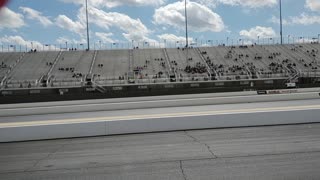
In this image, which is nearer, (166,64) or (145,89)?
(145,89)

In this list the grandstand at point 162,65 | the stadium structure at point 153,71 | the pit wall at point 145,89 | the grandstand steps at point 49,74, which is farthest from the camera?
the grandstand at point 162,65

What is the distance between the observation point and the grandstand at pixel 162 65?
5584cm

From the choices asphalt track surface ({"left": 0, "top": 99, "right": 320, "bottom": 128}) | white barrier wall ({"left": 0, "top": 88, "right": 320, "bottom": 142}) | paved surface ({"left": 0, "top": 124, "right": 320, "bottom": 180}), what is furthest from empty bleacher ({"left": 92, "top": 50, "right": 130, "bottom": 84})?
paved surface ({"left": 0, "top": 124, "right": 320, "bottom": 180})

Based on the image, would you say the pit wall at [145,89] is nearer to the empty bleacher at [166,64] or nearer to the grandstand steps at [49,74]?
the empty bleacher at [166,64]

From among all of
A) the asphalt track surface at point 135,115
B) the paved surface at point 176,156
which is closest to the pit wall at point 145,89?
the asphalt track surface at point 135,115

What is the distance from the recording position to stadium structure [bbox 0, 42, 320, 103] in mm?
48812

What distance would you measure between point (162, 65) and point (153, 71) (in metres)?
3.60

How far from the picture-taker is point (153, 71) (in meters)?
65.1

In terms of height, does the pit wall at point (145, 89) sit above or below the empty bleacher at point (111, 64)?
below

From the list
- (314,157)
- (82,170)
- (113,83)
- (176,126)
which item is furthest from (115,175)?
(113,83)

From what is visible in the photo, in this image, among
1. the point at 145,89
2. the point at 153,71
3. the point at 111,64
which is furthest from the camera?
the point at 111,64

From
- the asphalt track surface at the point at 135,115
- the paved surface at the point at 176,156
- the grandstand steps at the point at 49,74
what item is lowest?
the paved surface at the point at 176,156

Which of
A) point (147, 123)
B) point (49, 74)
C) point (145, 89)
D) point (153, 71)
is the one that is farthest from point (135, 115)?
point (49, 74)

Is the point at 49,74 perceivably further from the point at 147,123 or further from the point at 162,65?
the point at 147,123
